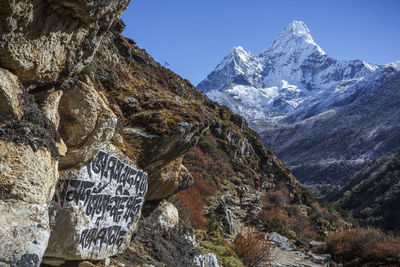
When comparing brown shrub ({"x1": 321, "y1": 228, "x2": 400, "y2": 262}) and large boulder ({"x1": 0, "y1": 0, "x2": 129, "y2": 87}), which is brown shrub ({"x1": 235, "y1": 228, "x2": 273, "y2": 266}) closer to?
brown shrub ({"x1": 321, "y1": 228, "x2": 400, "y2": 262})

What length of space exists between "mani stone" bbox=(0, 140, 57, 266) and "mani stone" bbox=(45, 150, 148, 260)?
3.34 ft

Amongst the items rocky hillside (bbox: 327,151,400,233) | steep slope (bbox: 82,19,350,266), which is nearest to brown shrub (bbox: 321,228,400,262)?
steep slope (bbox: 82,19,350,266)

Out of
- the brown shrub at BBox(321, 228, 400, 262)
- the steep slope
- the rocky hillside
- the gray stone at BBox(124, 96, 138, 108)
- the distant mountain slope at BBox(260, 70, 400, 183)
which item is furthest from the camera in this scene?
the distant mountain slope at BBox(260, 70, 400, 183)

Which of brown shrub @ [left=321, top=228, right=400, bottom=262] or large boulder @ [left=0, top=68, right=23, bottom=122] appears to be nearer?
large boulder @ [left=0, top=68, right=23, bottom=122]

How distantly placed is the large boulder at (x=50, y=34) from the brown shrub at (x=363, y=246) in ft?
40.8

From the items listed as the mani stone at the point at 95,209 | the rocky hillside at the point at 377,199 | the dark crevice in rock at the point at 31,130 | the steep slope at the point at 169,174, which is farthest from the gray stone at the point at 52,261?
the rocky hillside at the point at 377,199

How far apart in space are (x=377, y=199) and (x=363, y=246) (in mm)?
36499

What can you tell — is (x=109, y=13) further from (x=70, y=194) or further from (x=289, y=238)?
(x=289, y=238)

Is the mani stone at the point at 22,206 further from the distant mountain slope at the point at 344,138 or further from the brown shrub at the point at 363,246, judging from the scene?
the distant mountain slope at the point at 344,138

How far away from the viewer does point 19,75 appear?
3.83 m

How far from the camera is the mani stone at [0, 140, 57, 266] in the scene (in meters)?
2.82

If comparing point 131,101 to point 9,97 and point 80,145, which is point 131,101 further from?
point 9,97

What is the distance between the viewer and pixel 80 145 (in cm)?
480

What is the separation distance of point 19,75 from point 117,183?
2.40 m
